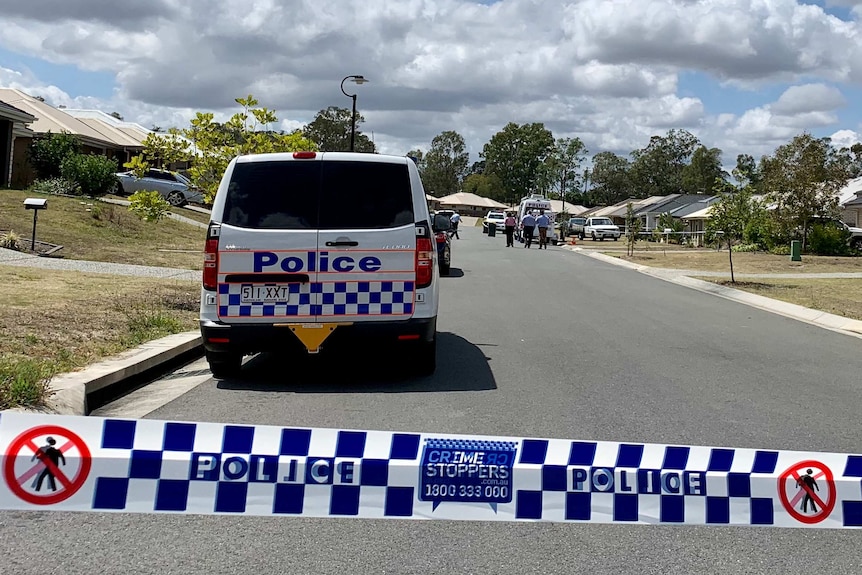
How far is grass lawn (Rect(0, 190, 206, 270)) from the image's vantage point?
1953cm

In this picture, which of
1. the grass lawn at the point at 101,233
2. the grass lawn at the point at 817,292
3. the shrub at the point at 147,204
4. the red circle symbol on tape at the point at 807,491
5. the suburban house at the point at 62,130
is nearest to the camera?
the red circle symbol on tape at the point at 807,491

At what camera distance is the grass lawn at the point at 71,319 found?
680 cm

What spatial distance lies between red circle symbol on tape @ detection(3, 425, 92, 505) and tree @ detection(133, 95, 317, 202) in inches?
388

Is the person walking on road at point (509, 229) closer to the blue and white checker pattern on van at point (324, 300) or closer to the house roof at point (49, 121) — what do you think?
the house roof at point (49, 121)

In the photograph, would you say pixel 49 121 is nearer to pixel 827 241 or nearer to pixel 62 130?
pixel 62 130

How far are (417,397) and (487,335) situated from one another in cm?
390

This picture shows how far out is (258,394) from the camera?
7.46 m

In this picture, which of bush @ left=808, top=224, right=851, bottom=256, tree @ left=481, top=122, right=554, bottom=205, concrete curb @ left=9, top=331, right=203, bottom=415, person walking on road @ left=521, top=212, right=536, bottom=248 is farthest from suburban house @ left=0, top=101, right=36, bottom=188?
tree @ left=481, top=122, right=554, bottom=205

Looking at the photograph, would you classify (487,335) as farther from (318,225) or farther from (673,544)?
(673,544)

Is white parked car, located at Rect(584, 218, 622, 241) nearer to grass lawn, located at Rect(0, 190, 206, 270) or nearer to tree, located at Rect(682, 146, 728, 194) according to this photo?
grass lawn, located at Rect(0, 190, 206, 270)

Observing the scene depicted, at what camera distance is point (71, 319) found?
31.3ft

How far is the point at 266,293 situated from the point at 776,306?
487 inches

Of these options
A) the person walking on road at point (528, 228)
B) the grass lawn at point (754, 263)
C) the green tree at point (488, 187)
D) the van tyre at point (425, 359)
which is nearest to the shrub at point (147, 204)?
the van tyre at point (425, 359)

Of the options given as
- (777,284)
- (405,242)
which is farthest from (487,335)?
(777,284)
